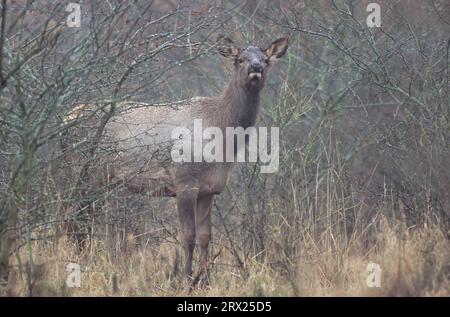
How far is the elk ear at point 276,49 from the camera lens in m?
10.9

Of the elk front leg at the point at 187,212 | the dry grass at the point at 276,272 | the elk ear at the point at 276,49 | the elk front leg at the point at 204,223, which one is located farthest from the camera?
the elk ear at the point at 276,49

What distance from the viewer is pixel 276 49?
11.0 meters

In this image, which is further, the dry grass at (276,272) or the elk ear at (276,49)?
the elk ear at (276,49)

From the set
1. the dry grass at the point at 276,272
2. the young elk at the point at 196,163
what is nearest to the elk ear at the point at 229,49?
the young elk at the point at 196,163

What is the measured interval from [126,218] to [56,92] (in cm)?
247

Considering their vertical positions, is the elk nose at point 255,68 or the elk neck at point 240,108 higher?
the elk nose at point 255,68

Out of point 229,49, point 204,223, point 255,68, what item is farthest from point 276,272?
point 229,49

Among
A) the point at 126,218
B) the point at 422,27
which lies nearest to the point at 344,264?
the point at 126,218

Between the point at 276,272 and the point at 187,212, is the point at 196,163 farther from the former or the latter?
the point at 276,272

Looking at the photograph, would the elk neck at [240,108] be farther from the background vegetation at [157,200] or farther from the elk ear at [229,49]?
the background vegetation at [157,200]

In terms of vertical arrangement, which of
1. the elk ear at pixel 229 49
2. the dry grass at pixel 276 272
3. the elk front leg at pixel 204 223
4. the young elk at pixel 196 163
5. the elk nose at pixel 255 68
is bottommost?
the dry grass at pixel 276 272

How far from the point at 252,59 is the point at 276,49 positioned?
1.62ft

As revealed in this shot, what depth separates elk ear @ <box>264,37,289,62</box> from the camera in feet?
35.9

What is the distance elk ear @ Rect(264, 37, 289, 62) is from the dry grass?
2.70m
